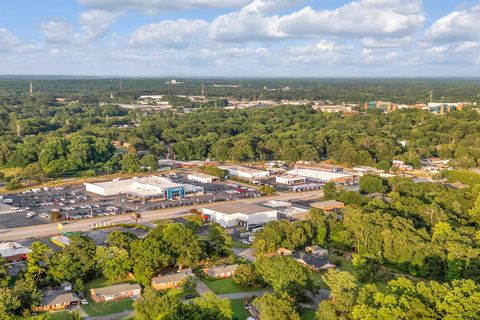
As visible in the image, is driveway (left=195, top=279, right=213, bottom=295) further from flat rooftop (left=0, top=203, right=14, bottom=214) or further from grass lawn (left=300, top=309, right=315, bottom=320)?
flat rooftop (left=0, top=203, right=14, bottom=214)

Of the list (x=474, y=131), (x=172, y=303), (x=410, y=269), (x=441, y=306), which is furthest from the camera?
(x=474, y=131)

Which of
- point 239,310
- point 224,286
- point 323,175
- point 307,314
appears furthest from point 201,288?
point 323,175

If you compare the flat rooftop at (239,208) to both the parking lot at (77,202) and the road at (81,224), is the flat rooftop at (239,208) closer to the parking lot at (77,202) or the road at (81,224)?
the road at (81,224)

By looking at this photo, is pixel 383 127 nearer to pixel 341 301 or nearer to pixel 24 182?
pixel 24 182

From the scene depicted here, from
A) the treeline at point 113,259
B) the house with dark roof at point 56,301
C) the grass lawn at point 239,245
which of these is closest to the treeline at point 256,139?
the grass lawn at point 239,245

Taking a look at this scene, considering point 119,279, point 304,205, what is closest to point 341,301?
point 119,279

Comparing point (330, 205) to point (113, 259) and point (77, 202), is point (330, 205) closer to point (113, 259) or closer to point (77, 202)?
point (113, 259)
